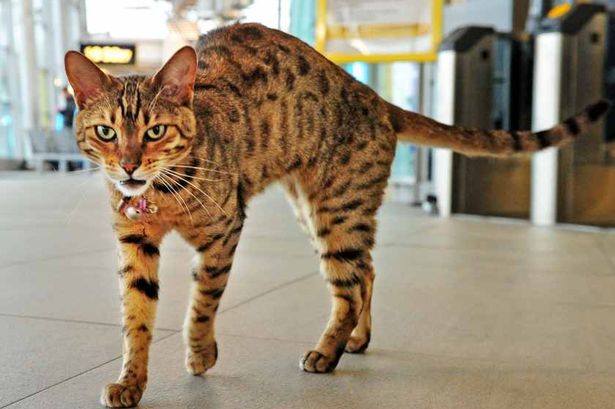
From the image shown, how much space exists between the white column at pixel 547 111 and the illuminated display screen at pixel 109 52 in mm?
9797

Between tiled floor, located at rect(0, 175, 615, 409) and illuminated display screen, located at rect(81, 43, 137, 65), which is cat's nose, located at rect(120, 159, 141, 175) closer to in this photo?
tiled floor, located at rect(0, 175, 615, 409)

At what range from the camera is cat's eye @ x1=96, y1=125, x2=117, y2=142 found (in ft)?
7.77

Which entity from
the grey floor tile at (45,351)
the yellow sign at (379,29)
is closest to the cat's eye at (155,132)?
the grey floor tile at (45,351)

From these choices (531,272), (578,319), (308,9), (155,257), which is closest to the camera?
(155,257)

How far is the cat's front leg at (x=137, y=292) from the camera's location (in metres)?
2.57

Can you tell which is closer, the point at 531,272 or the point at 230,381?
the point at 230,381

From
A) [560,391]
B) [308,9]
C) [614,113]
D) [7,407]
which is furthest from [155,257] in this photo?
[308,9]

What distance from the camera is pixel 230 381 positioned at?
9.12 feet

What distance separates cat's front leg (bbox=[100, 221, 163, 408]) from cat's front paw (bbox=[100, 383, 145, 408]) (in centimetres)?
4

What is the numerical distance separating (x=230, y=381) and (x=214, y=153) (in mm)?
842

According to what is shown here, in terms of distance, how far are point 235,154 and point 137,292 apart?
2.11ft

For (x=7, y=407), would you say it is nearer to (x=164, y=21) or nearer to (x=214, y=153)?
(x=214, y=153)

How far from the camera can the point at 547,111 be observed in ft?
27.1

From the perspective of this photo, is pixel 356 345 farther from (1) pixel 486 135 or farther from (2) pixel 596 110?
(2) pixel 596 110
